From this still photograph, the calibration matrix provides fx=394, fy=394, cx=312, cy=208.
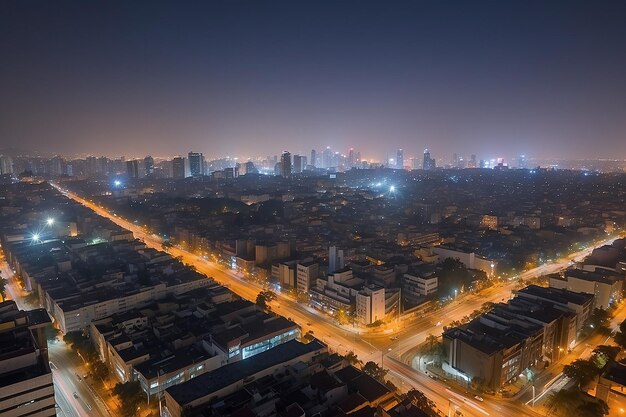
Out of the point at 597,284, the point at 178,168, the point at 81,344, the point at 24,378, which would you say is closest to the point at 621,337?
the point at 597,284

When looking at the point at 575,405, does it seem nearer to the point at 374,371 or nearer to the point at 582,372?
the point at 582,372

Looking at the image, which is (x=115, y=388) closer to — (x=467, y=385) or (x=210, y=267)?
(x=467, y=385)

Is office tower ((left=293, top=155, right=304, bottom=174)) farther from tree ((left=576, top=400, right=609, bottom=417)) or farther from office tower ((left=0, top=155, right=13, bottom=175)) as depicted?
tree ((left=576, top=400, right=609, bottom=417))

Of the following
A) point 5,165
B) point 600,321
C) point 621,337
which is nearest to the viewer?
point 621,337

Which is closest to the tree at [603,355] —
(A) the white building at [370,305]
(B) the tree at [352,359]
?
(A) the white building at [370,305]

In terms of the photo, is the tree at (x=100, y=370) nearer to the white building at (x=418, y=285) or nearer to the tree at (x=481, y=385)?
the tree at (x=481, y=385)

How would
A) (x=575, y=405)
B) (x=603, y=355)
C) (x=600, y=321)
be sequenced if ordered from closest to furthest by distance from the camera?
1. (x=575, y=405)
2. (x=603, y=355)
3. (x=600, y=321)
